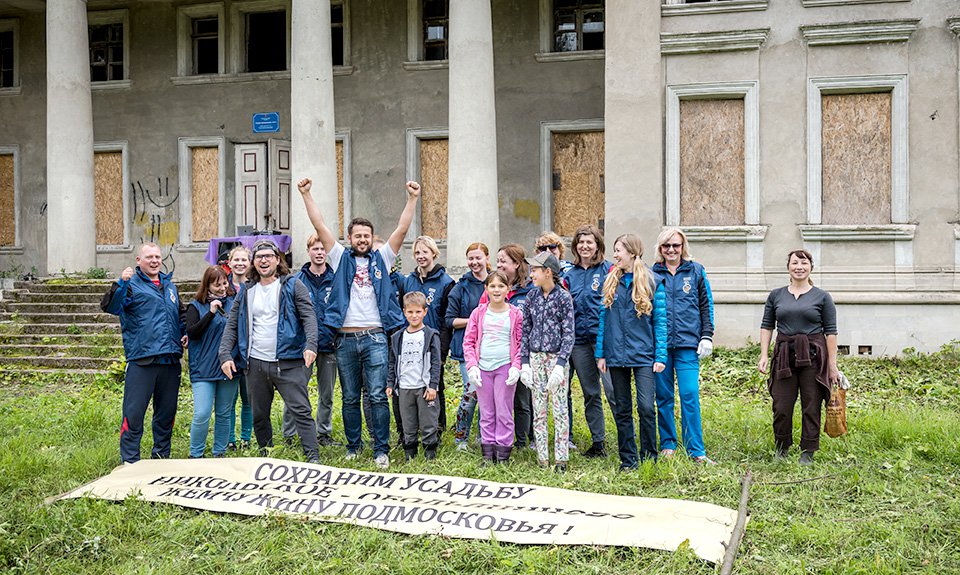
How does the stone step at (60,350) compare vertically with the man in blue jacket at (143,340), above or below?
below

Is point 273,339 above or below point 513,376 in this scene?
above

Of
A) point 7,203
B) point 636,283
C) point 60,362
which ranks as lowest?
point 60,362

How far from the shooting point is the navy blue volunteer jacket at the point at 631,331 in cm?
716

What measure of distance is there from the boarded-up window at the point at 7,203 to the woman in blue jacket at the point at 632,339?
1720 cm

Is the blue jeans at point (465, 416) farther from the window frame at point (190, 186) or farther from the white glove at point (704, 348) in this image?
the window frame at point (190, 186)

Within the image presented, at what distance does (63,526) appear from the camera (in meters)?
5.93

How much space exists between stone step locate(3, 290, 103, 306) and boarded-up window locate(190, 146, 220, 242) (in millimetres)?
3709

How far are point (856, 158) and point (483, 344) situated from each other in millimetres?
8489

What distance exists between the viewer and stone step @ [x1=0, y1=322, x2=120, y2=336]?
14.9 m

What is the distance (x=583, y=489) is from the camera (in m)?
6.53

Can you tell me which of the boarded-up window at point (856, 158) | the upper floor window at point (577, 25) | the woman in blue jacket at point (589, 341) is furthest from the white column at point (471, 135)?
the woman in blue jacket at point (589, 341)

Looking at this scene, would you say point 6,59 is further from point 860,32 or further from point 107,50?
Result: point 860,32

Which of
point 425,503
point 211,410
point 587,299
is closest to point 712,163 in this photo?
point 587,299

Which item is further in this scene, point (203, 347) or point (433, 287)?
point (433, 287)
